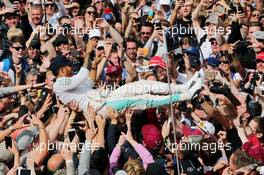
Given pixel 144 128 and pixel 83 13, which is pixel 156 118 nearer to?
pixel 144 128

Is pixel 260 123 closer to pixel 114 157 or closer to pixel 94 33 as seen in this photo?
pixel 114 157

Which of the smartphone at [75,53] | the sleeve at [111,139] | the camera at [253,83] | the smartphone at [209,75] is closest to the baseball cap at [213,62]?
the smartphone at [209,75]

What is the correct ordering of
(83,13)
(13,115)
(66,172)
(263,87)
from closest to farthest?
(66,172)
(13,115)
(263,87)
(83,13)

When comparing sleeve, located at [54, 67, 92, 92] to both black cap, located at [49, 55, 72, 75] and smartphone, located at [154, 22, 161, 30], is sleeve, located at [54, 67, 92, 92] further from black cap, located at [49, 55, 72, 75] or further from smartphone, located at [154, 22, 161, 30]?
smartphone, located at [154, 22, 161, 30]

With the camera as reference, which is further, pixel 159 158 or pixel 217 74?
pixel 217 74

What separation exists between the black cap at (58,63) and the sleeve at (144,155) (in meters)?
1.58

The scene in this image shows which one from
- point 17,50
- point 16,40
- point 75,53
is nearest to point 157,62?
point 75,53

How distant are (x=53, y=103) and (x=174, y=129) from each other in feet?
5.51

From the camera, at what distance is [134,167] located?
10.4 metres

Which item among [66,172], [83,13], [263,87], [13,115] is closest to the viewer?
[66,172]

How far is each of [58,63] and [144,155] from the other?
1.90 m

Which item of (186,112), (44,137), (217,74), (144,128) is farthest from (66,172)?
(217,74)

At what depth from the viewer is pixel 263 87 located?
42.3 ft

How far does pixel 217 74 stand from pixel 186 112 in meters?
1.22
